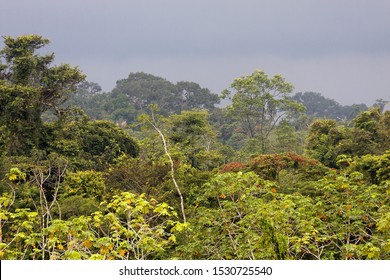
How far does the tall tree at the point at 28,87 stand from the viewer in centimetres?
1738

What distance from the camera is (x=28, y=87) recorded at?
57.5ft

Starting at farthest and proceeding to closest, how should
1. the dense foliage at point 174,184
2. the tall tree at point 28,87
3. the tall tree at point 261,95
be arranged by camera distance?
the tall tree at point 261,95 < the tall tree at point 28,87 < the dense foliage at point 174,184

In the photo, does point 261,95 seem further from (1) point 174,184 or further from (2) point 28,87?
(1) point 174,184

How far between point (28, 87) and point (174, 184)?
6458 millimetres

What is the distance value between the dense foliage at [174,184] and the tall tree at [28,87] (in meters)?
0.03

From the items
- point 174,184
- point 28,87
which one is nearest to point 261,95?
point 28,87

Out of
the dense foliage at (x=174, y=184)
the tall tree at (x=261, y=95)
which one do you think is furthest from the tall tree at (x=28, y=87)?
the tall tree at (x=261, y=95)

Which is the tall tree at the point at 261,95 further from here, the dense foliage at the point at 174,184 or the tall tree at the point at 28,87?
the tall tree at the point at 28,87

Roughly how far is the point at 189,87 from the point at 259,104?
33373mm

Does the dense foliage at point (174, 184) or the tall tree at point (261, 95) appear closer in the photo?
the dense foliage at point (174, 184)

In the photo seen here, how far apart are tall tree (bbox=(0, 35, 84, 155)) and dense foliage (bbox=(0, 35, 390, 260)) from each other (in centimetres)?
3

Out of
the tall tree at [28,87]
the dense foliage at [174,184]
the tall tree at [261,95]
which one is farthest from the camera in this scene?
the tall tree at [261,95]

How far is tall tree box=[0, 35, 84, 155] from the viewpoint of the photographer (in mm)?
17375
